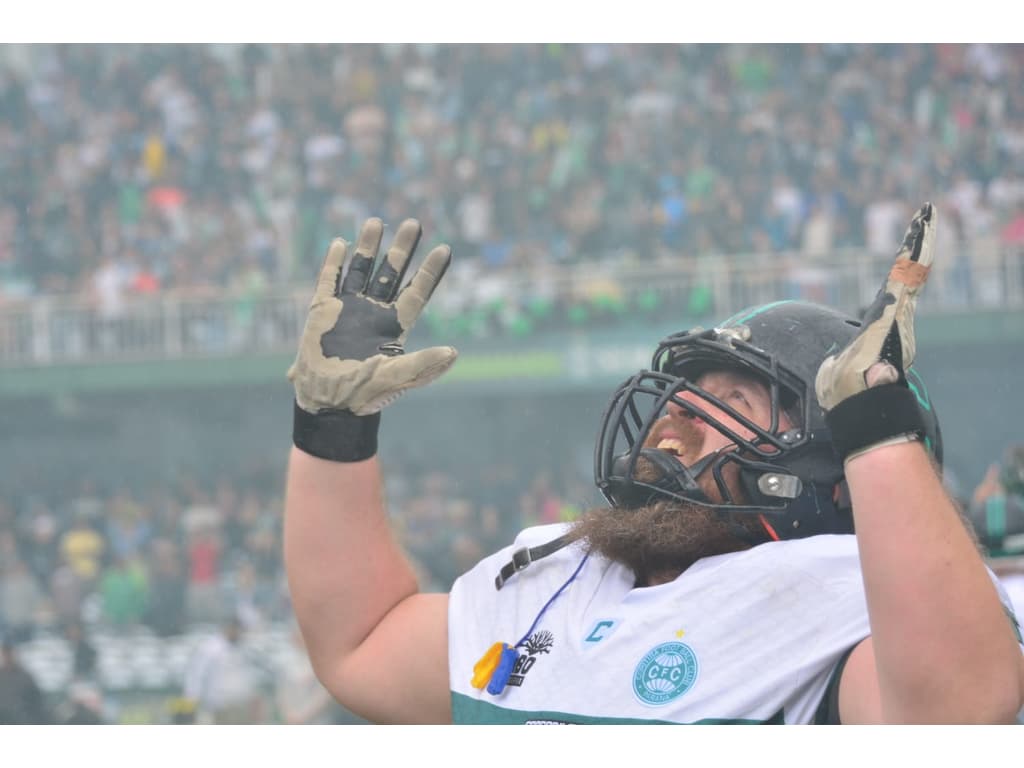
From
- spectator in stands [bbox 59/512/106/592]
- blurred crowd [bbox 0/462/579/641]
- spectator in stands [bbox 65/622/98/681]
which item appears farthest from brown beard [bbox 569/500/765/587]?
spectator in stands [bbox 59/512/106/592]

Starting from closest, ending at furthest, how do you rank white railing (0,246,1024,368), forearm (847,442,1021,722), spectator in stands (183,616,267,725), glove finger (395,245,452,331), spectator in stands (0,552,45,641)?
forearm (847,442,1021,722)
glove finger (395,245,452,331)
spectator in stands (183,616,267,725)
spectator in stands (0,552,45,641)
white railing (0,246,1024,368)

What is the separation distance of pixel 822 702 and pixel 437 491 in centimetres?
949

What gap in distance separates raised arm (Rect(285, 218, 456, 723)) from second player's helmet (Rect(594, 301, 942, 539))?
0.24 metres

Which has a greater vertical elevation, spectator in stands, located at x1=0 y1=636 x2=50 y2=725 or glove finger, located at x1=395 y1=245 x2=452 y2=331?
glove finger, located at x1=395 y1=245 x2=452 y2=331

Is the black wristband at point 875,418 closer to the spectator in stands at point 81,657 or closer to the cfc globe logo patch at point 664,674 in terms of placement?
the cfc globe logo patch at point 664,674

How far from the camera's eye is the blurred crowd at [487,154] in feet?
37.9

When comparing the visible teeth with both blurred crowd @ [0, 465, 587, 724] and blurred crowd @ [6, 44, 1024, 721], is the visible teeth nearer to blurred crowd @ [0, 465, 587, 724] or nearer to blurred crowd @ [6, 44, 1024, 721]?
blurred crowd @ [0, 465, 587, 724]

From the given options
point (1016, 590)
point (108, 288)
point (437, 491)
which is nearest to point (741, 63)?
point (437, 491)

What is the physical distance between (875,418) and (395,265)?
2.24ft

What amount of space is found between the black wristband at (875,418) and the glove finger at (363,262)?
26.0 inches

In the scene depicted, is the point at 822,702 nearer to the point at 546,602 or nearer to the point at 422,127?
the point at 546,602

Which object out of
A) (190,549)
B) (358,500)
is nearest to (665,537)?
(358,500)

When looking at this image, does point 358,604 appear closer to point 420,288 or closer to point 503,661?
point 503,661

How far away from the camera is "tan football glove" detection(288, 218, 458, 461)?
1546 millimetres
